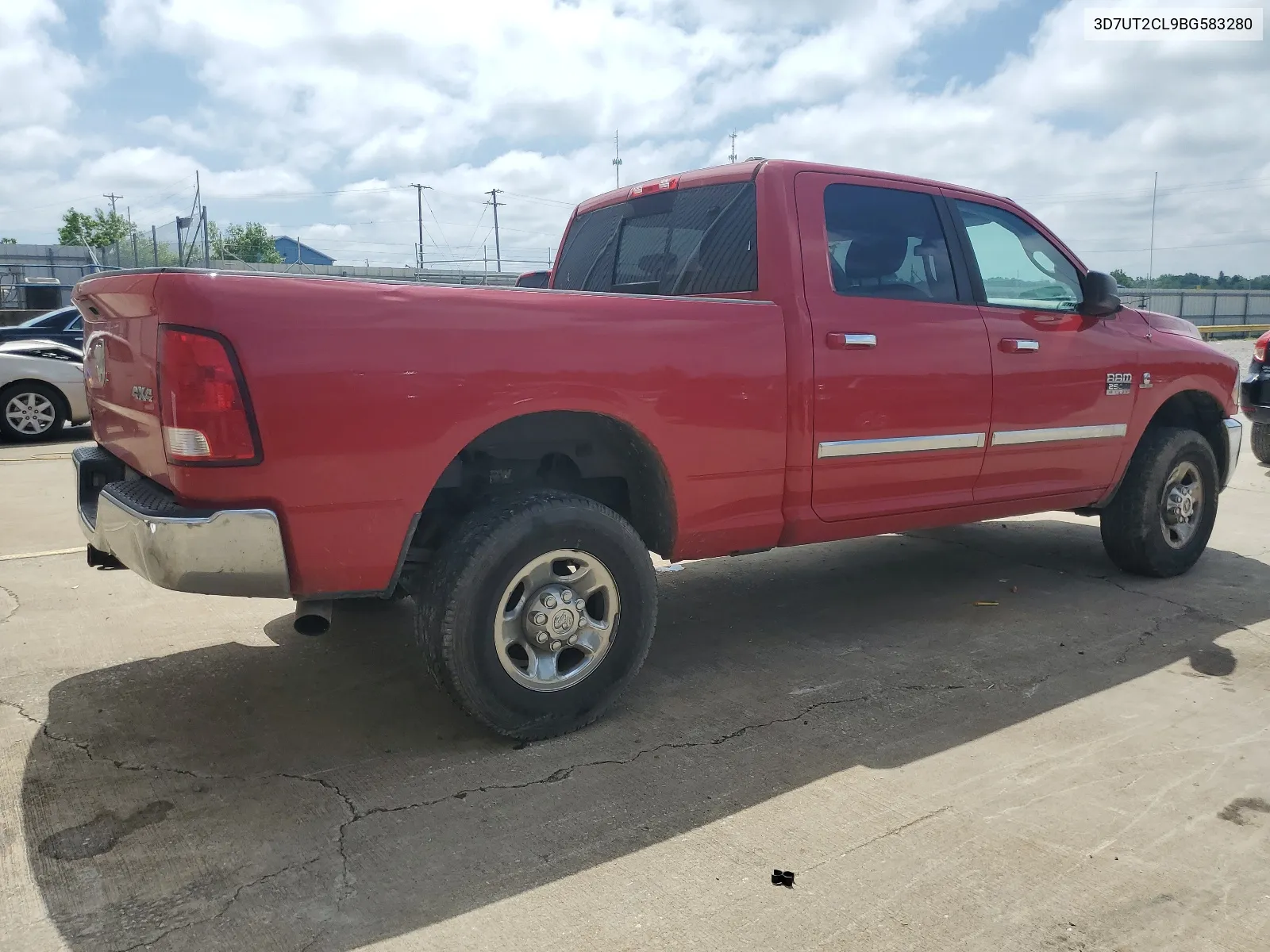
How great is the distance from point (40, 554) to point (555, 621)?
13.3 ft

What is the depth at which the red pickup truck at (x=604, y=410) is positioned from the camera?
9.30 ft

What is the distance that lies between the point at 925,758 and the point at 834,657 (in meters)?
1.02

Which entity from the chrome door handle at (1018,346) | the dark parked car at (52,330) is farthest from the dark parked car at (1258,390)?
the dark parked car at (52,330)

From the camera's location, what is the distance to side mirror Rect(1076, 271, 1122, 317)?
16.1ft

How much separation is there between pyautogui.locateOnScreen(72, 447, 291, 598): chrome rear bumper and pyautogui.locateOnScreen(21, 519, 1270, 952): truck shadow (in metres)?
0.68

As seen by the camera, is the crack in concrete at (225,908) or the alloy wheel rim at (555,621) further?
the alloy wheel rim at (555,621)

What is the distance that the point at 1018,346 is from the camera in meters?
4.61

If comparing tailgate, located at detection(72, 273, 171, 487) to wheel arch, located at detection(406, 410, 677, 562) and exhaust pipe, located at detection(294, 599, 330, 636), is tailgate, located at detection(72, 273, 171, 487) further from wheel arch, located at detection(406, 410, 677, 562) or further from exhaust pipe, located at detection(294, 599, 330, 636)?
wheel arch, located at detection(406, 410, 677, 562)

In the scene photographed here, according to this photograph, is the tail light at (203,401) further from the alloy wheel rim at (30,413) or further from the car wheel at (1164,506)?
the alloy wheel rim at (30,413)

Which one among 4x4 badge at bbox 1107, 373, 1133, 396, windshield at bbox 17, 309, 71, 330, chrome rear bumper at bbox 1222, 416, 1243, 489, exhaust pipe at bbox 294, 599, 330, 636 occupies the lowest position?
exhaust pipe at bbox 294, 599, 330, 636

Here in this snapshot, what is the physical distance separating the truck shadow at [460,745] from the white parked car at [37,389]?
331 inches

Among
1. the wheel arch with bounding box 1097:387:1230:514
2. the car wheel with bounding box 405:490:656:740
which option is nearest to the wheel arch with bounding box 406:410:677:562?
the car wheel with bounding box 405:490:656:740

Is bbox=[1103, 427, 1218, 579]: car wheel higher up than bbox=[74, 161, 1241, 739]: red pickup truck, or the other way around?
bbox=[74, 161, 1241, 739]: red pickup truck

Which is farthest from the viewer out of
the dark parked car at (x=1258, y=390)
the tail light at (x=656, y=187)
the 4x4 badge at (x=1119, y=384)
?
the dark parked car at (x=1258, y=390)
